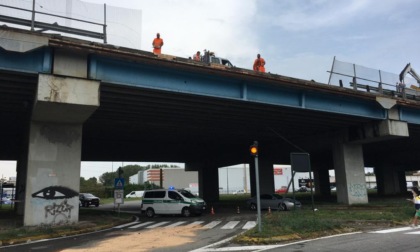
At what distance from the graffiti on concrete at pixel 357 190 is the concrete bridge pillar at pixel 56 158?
65.2ft

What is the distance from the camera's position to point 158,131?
29375mm

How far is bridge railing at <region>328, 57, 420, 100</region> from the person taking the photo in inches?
1001

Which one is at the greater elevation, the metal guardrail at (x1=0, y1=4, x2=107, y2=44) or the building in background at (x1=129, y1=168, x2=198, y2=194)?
the metal guardrail at (x1=0, y1=4, x2=107, y2=44)

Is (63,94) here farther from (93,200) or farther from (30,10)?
(93,200)

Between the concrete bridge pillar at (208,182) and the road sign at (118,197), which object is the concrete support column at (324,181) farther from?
the road sign at (118,197)

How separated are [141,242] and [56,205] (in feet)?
22.2

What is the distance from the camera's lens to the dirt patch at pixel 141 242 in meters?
11.5

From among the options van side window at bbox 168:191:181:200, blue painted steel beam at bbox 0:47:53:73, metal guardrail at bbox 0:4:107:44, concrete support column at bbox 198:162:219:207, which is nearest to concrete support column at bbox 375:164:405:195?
concrete support column at bbox 198:162:219:207

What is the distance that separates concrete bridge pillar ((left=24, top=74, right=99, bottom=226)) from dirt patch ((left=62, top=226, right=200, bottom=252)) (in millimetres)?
4449

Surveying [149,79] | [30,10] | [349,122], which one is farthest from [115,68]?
[349,122]

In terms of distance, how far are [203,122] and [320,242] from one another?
15.2 meters

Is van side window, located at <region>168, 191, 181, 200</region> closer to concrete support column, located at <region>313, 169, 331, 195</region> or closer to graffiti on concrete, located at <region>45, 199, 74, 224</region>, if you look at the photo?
graffiti on concrete, located at <region>45, 199, 74, 224</region>

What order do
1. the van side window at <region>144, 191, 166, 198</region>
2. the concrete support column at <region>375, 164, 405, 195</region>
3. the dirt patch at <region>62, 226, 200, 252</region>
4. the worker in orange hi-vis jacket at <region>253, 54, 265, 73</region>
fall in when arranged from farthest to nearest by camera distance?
1. the concrete support column at <region>375, 164, 405, 195</region>
2. the van side window at <region>144, 191, 166, 198</region>
3. the worker in orange hi-vis jacket at <region>253, 54, 265, 73</region>
4. the dirt patch at <region>62, 226, 200, 252</region>

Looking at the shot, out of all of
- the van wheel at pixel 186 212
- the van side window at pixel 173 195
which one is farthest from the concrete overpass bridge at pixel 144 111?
the van wheel at pixel 186 212
